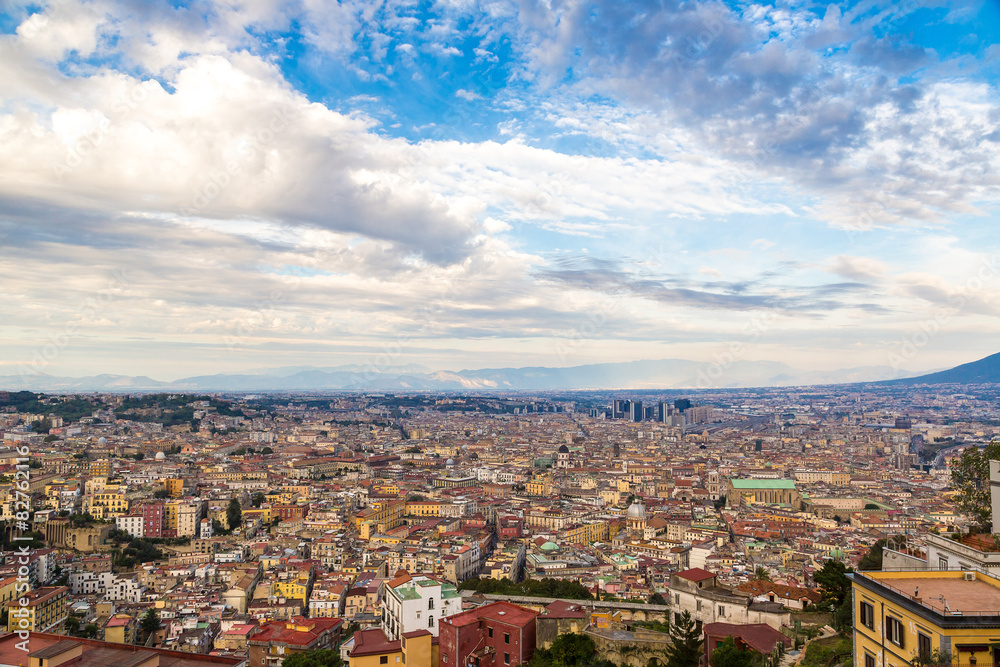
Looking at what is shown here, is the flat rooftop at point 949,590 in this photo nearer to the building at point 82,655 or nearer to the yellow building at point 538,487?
the building at point 82,655

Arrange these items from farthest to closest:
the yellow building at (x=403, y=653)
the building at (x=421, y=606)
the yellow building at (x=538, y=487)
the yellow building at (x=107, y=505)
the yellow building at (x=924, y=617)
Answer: the yellow building at (x=538, y=487) < the yellow building at (x=107, y=505) < the building at (x=421, y=606) < the yellow building at (x=403, y=653) < the yellow building at (x=924, y=617)

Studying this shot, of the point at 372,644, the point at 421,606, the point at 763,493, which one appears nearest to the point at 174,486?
the point at 421,606

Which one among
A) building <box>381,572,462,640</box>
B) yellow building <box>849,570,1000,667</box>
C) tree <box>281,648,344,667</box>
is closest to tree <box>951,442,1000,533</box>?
yellow building <box>849,570,1000,667</box>

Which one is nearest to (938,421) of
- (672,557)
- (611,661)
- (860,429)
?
(860,429)

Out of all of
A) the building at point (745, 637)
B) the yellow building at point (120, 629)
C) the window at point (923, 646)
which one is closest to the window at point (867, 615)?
the window at point (923, 646)

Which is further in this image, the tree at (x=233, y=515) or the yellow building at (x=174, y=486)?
the yellow building at (x=174, y=486)

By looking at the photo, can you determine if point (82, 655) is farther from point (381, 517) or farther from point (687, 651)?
point (381, 517)

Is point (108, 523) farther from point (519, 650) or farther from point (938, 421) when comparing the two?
point (938, 421)
